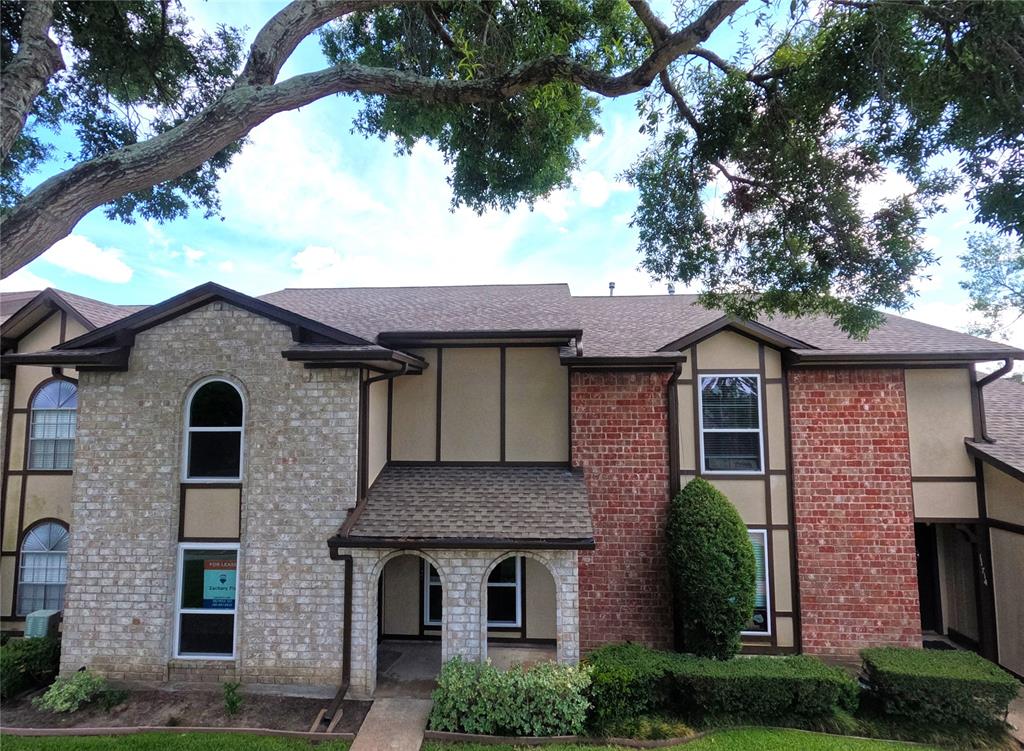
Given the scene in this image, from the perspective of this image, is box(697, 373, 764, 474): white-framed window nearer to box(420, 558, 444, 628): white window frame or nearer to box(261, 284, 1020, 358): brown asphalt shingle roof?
box(261, 284, 1020, 358): brown asphalt shingle roof

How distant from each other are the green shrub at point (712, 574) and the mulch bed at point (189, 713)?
5.07m

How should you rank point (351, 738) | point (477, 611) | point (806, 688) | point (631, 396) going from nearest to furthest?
1. point (351, 738)
2. point (806, 688)
3. point (477, 611)
4. point (631, 396)

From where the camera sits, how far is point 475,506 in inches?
322

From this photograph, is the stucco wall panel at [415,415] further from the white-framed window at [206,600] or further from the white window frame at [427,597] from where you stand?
the white-framed window at [206,600]

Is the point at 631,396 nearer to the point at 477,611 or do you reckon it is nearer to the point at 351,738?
the point at 477,611

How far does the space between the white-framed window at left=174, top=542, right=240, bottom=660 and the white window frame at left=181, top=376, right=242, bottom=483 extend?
39.4 inches

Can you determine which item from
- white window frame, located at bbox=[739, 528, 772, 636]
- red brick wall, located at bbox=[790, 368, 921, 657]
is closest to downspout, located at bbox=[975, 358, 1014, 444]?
red brick wall, located at bbox=[790, 368, 921, 657]

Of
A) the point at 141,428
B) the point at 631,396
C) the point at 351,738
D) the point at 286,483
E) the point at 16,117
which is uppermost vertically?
the point at 16,117

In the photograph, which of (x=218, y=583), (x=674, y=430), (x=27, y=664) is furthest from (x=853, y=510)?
(x=27, y=664)

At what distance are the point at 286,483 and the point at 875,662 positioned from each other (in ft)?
30.2

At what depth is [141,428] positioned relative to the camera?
8023mm

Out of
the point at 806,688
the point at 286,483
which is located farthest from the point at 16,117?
the point at 806,688

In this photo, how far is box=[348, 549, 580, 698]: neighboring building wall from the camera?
7383mm

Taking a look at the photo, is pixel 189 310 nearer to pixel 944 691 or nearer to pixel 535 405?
pixel 535 405
